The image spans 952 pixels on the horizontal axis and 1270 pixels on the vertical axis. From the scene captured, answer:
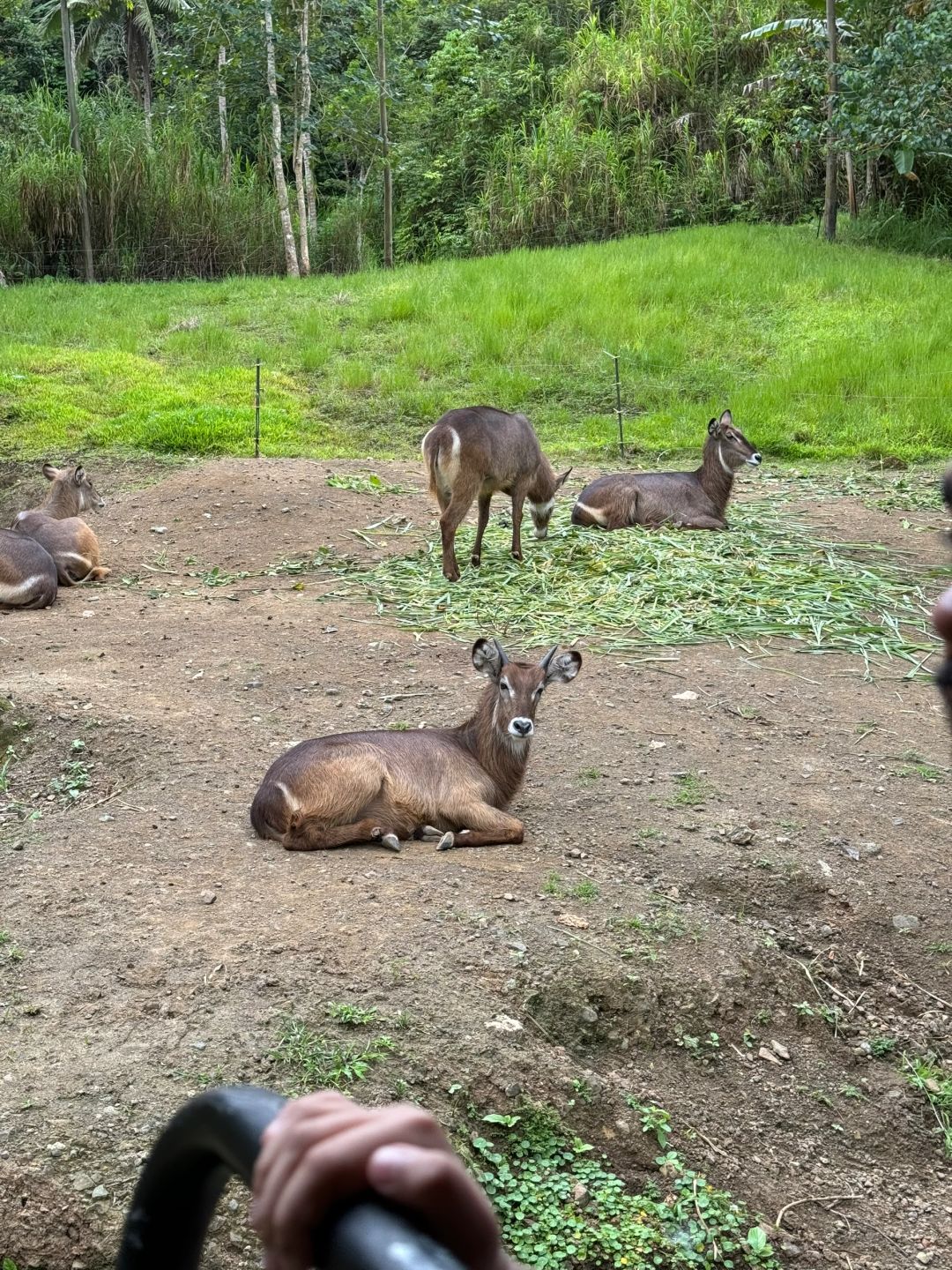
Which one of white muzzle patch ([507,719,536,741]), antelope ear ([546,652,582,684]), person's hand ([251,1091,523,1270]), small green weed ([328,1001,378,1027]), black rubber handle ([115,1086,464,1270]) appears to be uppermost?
person's hand ([251,1091,523,1270])

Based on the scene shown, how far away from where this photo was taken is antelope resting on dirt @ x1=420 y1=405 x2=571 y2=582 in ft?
29.9

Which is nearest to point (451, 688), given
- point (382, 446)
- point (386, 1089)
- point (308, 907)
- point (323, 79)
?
point (308, 907)

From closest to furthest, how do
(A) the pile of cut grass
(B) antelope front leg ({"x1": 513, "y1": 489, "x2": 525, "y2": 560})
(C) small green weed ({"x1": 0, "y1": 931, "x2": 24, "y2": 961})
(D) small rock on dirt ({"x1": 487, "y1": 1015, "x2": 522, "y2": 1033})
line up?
(D) small rock on dirt ({"x1": 487, "y1": 1015, "x2": 522, "y2": 1033}), (C) small green weed ({"x1": 0, "y1": 931, "x2": 24, "y2": 961}), (A) the pile of cut grass, (B) antelope front leg ({"x1": 513, "y1": 489, "x2": 525, "y2": 560})

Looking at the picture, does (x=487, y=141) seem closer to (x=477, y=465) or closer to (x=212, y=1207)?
(x=477, y=465)

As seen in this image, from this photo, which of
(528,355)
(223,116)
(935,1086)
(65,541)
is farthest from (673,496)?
(223,116)

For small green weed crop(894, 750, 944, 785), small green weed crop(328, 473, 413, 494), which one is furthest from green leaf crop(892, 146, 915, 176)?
small green weed crop(894, 750, 944, 785)

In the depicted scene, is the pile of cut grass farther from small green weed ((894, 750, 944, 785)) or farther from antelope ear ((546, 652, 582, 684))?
antelope ear ((546, 652, 582, 684))

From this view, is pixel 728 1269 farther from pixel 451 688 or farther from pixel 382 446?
pixel 382 446

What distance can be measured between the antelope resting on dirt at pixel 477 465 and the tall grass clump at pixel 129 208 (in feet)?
48.3

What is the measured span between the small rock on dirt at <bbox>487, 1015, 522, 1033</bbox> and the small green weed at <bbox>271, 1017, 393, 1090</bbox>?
0.34 meters

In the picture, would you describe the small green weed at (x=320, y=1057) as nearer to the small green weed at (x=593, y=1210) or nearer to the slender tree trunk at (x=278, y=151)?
the small green weed at (x=593, y=1210)

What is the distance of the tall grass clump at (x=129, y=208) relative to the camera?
21.8 metres

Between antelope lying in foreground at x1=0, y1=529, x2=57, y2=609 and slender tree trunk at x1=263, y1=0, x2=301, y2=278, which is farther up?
slender tree trunk at x1=263, y1=0, x2=301, y2=278

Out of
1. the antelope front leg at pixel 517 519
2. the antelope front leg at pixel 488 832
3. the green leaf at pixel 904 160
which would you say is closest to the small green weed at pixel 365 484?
the antelope front leg at pixel 517 519
